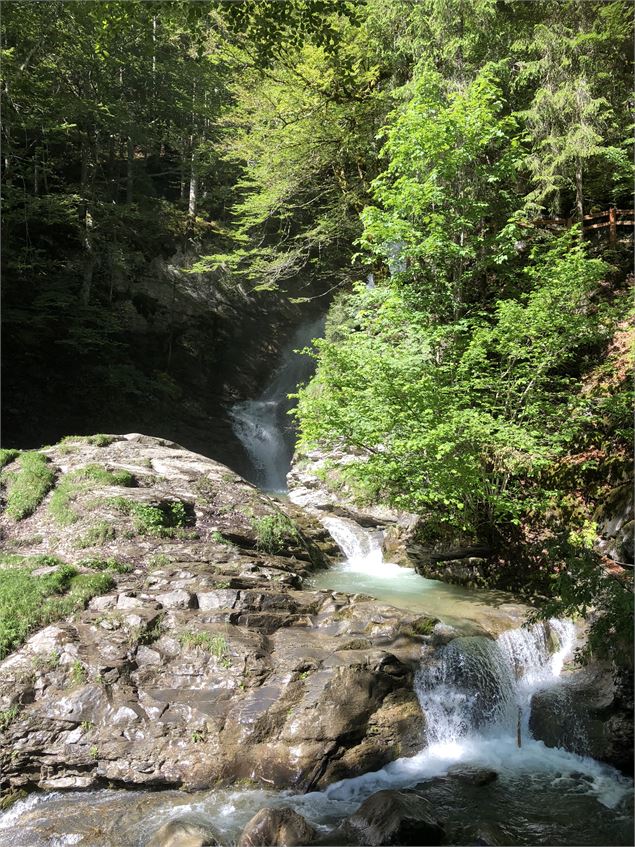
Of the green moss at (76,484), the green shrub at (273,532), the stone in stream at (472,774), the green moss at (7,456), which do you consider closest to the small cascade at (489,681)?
the stone in stream at (472,774)

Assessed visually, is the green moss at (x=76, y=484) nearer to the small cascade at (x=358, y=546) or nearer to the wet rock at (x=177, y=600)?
the wet rock at (x=177, y=600)

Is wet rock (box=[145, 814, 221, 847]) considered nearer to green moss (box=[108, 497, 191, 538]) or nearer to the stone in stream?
the stone in stream

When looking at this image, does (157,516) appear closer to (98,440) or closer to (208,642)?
(208,642)

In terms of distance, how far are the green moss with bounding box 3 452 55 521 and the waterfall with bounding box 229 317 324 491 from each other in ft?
31.6

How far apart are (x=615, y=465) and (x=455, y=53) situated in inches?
380

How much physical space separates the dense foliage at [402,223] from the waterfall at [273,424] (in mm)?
3012

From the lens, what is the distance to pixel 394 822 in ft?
14.9

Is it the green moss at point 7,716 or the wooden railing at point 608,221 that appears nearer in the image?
the green moss at point 7,716

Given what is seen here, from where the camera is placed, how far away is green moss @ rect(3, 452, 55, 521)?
30.7 feet

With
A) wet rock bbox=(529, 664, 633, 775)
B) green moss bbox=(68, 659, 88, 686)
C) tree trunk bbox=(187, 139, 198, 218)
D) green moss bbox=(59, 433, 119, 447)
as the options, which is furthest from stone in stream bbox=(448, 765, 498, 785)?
tree trunk bbox=(187, 139, 198, 218)

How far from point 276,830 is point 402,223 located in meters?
8.50

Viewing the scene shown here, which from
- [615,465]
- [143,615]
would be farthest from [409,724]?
[615,465]

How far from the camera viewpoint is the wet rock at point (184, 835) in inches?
175

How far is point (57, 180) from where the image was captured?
20625 millimetres
